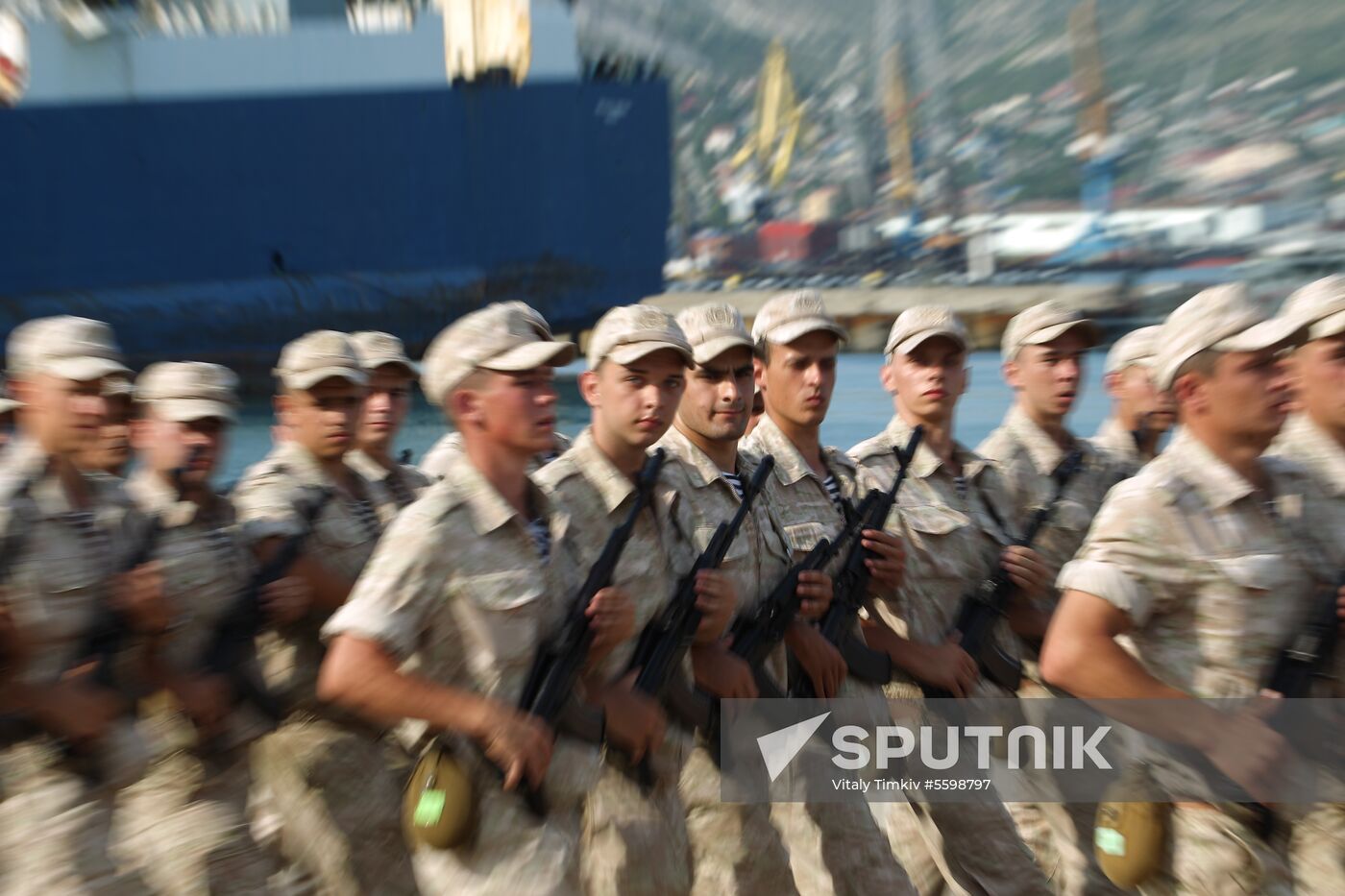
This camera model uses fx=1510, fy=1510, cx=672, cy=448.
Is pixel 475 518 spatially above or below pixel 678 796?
above

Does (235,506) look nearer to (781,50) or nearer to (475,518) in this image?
(475,518)

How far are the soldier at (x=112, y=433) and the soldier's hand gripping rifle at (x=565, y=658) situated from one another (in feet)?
4.16

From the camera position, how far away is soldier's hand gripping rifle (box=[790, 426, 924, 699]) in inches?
138

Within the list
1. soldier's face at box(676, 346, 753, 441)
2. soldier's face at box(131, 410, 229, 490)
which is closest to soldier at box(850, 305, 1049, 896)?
soldier's face at box(676, 346, 753, 441)

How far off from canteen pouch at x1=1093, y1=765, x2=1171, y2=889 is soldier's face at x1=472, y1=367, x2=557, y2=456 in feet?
3.89

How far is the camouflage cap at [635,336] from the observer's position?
3055 millimetres

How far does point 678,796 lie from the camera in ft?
10.1

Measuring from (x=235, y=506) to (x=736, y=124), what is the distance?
21.0 m

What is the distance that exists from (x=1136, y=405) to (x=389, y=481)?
2.42m

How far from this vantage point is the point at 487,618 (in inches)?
99.4

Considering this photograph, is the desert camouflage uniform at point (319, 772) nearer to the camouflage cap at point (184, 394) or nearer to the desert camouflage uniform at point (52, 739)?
the camouflage cap at point (184, 394)

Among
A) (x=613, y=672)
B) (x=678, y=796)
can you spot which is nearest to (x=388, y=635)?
(x=613, y=672)

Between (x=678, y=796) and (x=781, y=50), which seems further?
(x=781, y=50)

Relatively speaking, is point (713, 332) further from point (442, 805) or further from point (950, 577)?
point (442, 805)
